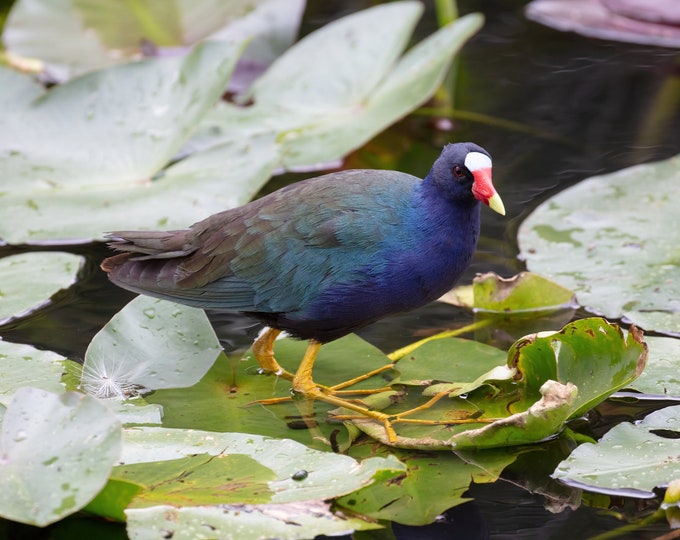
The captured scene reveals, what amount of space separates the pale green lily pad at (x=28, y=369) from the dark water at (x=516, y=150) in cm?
20

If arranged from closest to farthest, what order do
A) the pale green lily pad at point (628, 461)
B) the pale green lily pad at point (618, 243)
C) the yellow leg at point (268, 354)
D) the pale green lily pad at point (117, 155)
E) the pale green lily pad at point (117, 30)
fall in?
the pale green lily pad at point (628, 461), the yellow leg at point (268, 354), the pale green lily pad at point (618, 243), the pale green lily pad at point (117, 155), the pale green lily pad at point (117, 30)

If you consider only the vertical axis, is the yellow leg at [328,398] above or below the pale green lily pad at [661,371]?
above

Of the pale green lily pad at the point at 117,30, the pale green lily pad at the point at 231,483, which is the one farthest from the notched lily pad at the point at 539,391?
the pale green lily pad at the point at 117,30

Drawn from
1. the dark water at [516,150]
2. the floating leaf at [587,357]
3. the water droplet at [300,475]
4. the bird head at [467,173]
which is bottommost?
the dark water at [516,150]

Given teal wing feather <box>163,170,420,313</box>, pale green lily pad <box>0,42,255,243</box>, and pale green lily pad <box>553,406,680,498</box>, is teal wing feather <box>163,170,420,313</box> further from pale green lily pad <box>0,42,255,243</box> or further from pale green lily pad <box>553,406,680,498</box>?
pale green lily pad <box>553,406,680,498</box>

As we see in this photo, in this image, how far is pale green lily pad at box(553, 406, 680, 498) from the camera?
2.12 m

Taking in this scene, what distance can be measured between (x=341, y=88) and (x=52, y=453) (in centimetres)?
232

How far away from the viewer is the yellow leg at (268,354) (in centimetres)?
272

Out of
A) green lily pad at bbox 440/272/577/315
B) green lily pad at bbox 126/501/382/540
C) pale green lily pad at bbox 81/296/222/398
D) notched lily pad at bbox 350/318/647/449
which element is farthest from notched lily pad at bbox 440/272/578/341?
green lily pad at bbox 126/501/382/540

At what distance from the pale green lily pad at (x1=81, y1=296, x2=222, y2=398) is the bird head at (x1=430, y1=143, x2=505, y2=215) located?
74cm

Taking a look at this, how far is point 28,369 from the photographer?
8.39ft

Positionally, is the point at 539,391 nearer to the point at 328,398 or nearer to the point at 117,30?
the point at 328,398

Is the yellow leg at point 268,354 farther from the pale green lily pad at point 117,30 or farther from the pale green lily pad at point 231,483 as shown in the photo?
the pale green lily pad at point 117,30

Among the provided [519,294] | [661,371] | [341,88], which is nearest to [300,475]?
[661,371]
